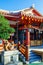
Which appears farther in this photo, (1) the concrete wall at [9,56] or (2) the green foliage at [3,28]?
(2) the green foliage at [3,28]

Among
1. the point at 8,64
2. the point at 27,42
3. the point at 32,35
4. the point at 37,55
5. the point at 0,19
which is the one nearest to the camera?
the point at 8,64

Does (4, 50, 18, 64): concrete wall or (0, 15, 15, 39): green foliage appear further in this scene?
(0, 15, 15, 39): green foliage

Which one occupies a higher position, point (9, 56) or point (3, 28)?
point (3, 28)

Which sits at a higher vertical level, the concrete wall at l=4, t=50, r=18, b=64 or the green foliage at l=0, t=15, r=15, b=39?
the green foliage at l=0, t=15, r=15, b=39

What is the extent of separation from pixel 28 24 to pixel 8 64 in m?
5.40

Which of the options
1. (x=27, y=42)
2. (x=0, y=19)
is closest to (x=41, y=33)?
(x=27, y=42)

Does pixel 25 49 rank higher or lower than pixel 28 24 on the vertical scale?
lower

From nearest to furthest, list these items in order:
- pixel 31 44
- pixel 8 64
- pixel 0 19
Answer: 1. pixel 8 64
2. pixel 0 19
3. pixel 31 44

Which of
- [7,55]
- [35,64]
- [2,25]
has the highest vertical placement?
[2,25]

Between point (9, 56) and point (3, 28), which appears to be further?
point (3, 28)

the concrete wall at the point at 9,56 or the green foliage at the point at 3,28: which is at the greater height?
the green foliage at the point at 3,28

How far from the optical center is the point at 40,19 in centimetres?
1371

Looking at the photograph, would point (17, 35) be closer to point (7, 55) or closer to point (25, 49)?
point (25, 49)

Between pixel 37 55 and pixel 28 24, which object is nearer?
pixel 37 55
